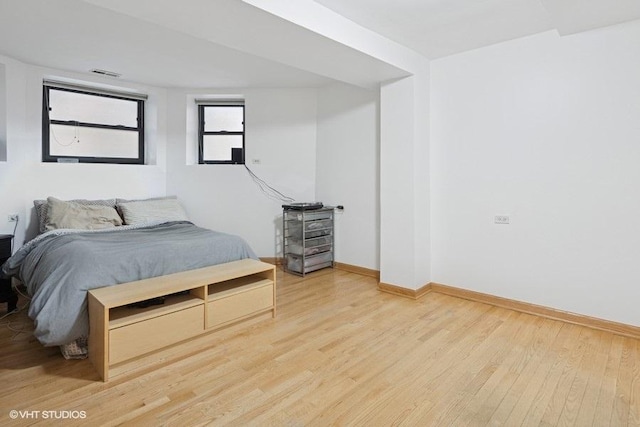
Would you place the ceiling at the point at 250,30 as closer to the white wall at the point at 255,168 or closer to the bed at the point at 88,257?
the white wall at the point at 255,168

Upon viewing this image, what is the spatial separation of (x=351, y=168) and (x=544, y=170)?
2090 mm

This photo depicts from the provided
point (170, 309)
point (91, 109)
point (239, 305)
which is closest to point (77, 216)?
point (91, 109)

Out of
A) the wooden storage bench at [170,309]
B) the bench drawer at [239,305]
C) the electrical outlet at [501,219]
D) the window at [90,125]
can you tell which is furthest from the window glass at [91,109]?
the electrical outlet at [501,219]

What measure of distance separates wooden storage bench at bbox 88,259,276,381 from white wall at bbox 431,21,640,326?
202cm

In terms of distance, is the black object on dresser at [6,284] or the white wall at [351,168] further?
the white wall at [351,168]

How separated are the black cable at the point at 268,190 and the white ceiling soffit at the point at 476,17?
245cm

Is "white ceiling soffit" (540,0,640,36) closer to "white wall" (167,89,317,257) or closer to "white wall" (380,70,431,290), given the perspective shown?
"white wall" (380,70,431,290)

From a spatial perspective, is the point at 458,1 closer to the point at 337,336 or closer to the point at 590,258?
the point at 590,258

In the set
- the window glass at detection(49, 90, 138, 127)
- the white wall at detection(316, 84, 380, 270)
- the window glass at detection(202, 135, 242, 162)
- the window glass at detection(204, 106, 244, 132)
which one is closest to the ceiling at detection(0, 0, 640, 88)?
the window glass at detection(49, 90, 138, 127)

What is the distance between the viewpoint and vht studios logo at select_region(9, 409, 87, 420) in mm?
1708

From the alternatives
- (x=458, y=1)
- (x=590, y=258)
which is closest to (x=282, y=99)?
(x=458, y=1)

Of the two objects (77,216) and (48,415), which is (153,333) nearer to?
(48,415)

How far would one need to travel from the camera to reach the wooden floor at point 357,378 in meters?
1.75

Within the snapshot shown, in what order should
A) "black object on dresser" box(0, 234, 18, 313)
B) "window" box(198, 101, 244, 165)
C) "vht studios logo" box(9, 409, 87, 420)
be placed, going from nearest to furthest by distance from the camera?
1. "vht studios logo" box(9, 409, 87, 420)
2. "black object on dresser" box(0, 234, 18, 313)
3. "window" box(198, 101, 244, 165)
